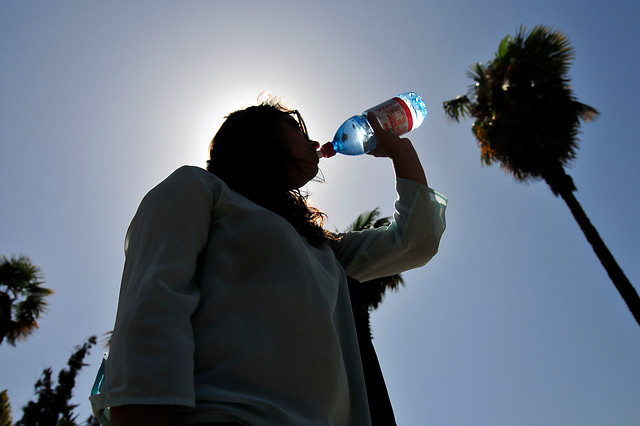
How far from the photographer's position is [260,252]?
4.07 ft

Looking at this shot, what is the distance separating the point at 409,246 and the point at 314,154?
0.54 meters

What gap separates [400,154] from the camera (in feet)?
6.19

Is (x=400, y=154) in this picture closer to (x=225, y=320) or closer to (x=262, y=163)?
(x=262, y=163)

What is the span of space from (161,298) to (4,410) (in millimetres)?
12704

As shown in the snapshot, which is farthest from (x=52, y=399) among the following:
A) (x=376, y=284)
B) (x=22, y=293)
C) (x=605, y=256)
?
(x=605, y=256)

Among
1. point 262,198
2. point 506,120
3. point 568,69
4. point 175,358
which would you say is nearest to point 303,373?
point 175,358

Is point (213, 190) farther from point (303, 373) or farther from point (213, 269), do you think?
point (303, 373)

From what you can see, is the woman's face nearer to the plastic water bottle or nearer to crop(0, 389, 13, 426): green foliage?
the plastic water bottle

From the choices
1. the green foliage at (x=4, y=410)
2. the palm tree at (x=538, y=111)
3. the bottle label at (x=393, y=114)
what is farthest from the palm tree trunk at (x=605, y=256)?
the green foliage at (x=4, y=410)

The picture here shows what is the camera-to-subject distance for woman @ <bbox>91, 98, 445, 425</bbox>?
90cm

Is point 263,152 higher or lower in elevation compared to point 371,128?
lower

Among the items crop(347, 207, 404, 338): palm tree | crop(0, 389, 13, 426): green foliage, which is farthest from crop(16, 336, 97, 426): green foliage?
crop(347, 207, 404, 338): palm tree

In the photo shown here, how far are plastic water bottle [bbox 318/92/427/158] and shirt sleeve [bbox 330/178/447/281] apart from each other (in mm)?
517

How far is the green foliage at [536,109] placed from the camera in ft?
33.8
